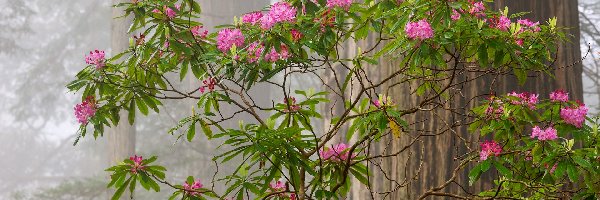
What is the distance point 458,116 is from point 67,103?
24310 mm

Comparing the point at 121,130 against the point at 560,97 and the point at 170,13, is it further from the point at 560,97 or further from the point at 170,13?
the point at 560,97

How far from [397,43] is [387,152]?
4.48ft

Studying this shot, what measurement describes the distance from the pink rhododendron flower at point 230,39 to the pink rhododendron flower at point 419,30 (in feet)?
1.83

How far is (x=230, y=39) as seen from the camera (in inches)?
87.7

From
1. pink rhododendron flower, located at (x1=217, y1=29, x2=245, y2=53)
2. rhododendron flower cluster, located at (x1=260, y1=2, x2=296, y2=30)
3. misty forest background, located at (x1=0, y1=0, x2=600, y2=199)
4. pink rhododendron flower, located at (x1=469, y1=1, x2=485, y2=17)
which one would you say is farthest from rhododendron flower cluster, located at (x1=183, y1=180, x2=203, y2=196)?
misty forest background, located at (x1=0, y1=0, x2=600, y2=199)

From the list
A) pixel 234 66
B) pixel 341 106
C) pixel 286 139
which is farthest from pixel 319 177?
pixel 341 106


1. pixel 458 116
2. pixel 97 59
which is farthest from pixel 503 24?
pixel 97 59

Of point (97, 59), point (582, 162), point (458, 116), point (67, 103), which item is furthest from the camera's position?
point (67, 103)

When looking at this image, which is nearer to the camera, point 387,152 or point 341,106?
point 387,152

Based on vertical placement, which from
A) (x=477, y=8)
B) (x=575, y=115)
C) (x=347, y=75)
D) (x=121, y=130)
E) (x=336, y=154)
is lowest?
(x=336, y=154)

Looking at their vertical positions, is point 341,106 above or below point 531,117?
above

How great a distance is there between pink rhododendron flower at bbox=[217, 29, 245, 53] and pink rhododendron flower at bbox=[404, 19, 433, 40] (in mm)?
559

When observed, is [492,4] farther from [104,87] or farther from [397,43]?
[104,87]

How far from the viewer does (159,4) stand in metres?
2.30
